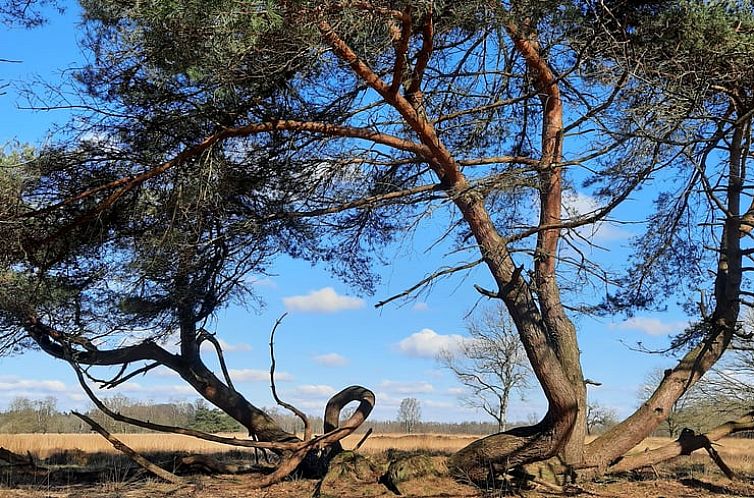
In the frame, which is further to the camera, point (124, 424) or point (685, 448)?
point (124, 424)

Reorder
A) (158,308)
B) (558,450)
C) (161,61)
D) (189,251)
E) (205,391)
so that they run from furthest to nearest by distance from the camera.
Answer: (205,391) < (158,308) < (189,251) < (558,450) < (161,61)

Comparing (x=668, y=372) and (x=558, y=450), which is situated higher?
(x=668, y=372)

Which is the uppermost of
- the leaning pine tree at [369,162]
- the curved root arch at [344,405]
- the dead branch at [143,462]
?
the leaning pine tree at [369,162]

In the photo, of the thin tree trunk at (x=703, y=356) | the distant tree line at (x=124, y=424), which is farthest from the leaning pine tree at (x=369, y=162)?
the distant tree line at (x=124, y=424)

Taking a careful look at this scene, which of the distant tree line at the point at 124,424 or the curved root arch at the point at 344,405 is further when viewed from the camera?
the distant tree line at the point at 124,424

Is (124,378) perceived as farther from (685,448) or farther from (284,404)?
(685,448)

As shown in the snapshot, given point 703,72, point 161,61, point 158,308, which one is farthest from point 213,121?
point 703,72

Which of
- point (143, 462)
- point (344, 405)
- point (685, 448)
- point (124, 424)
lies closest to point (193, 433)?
point (143, 462)

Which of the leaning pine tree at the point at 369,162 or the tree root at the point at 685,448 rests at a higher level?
the leaning pine tree at the point at 369,162

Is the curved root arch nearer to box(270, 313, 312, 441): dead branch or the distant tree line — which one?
box(270, 313, 312, 441): dead branch

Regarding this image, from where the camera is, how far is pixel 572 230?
791 cm

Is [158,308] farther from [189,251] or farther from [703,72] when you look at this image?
[703,72]

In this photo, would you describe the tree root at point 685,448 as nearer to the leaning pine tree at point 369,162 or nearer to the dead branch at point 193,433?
the leaning pine tree at point 369,162

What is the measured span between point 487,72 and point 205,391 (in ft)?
18.8
